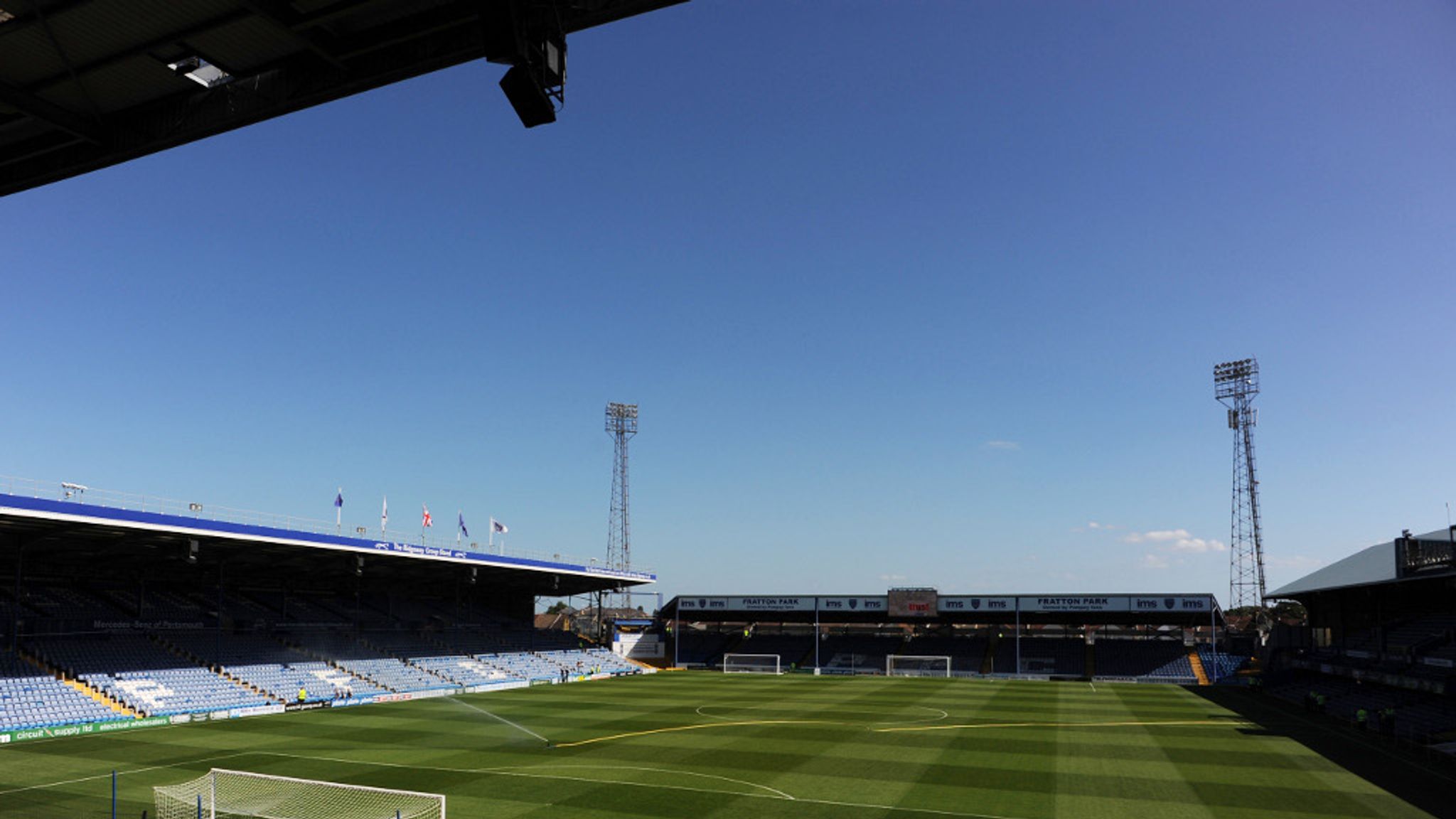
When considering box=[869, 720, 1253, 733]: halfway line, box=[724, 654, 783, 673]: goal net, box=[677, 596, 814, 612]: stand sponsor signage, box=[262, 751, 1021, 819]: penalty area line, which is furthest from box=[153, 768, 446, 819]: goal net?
box=[677, 596, 814, 612]: stand sponsor signage

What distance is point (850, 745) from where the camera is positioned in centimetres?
3628

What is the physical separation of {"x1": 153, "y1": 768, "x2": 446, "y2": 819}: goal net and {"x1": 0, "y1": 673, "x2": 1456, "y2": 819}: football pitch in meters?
0.98

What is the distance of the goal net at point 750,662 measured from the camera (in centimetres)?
8344

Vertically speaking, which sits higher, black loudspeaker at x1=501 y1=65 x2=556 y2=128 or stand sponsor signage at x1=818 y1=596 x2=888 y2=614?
black loudspeaker at x1=501 y1=65 x2=556 y2=128

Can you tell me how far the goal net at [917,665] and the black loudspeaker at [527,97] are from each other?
73512 mm

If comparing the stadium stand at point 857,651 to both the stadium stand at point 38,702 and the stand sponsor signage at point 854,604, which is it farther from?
the stadium stand at point 38,702

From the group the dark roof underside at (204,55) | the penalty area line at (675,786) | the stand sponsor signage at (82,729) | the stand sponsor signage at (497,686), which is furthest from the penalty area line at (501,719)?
the dark roof underside at (204,55)

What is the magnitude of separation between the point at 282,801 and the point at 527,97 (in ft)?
77.6

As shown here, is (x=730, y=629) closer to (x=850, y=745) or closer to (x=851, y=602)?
(x=851, y=602)

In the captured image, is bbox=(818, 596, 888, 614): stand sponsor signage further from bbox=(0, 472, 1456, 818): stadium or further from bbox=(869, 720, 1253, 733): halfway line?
bbox=(869, 720, 1253, 733): halfway line

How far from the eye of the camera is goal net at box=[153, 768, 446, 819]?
75.3 feet

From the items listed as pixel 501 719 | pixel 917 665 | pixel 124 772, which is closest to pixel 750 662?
pixel 917 665

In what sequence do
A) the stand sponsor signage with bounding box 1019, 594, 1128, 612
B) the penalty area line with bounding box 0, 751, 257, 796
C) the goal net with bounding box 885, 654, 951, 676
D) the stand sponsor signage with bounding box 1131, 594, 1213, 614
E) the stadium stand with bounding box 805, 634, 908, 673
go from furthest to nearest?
the stadium stand with bounding box 805, 634, 908, 673
the goal net with bounding box 885, 654, 951, 676
the stand sponsor signage with bounding box 1019, 594, 1128, 612
the stand sponsor signage with bounding box 1131, 594, 1213, 614
the penalty area line with bounding box 0, 751, 257, 796

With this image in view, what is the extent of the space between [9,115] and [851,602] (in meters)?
78.7
